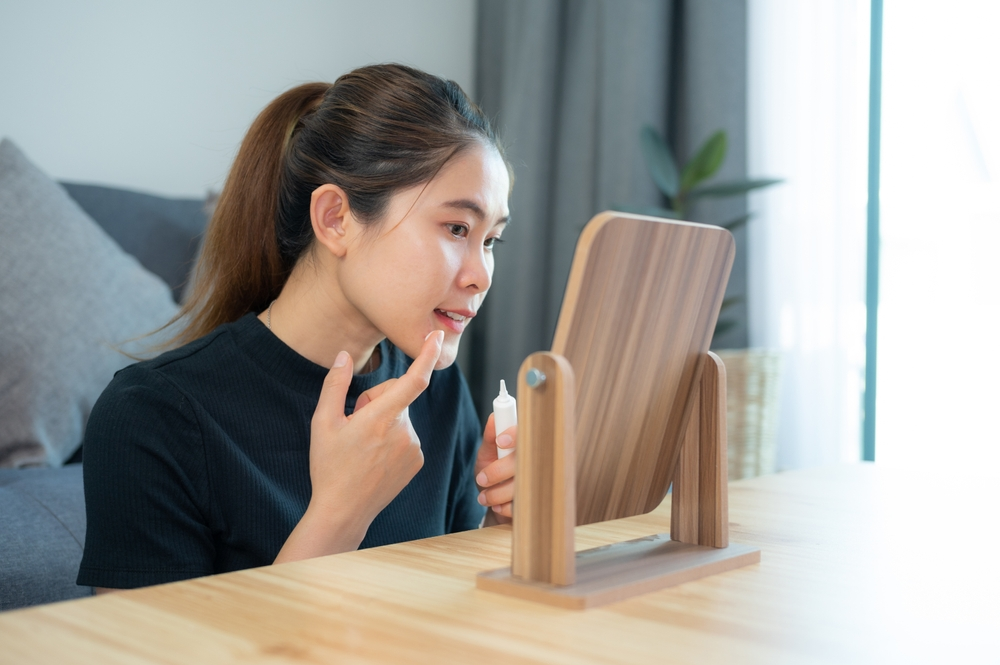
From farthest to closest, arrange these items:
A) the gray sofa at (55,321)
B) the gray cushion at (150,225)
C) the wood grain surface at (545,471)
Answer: the gray cushion at (150,225)
the gray sofa at (55,321)
the wood grain surface at (545,471)

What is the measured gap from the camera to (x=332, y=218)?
1.04 meters

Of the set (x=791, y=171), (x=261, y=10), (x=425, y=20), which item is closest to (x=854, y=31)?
(x=791, y=171)

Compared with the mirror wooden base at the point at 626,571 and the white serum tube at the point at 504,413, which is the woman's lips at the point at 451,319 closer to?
the white serum tube at the point at 504,413

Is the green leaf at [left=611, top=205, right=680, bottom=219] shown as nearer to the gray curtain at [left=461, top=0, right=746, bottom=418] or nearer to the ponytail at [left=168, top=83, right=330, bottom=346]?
the gray curtain at [left=461, top=0, right=746, bottom=418]

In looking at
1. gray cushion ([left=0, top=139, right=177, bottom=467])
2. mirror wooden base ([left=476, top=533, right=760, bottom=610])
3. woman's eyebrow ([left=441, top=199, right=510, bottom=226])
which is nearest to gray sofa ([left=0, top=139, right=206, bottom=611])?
gray cushion ([left=0, top=139, right=177, bottom=467])

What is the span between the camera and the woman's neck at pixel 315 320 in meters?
1.04

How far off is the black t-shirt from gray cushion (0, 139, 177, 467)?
0.64m

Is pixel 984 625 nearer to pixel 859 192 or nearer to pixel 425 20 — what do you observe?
pixel 859 192

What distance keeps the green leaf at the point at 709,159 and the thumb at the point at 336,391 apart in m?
1.68

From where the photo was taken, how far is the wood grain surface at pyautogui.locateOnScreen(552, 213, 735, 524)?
0.54m

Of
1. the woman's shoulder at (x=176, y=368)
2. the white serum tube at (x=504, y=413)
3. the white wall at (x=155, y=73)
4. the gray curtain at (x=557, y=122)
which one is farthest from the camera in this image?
the gray curtain at (x=557, y=122)

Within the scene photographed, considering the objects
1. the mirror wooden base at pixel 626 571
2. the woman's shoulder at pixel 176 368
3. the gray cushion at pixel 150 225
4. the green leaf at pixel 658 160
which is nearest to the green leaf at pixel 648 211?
the green leaf at pixel 658 160

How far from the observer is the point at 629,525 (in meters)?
0.75

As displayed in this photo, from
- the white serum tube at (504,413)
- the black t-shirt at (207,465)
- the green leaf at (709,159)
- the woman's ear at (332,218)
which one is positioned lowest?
the black t-shirt at (207,465)
